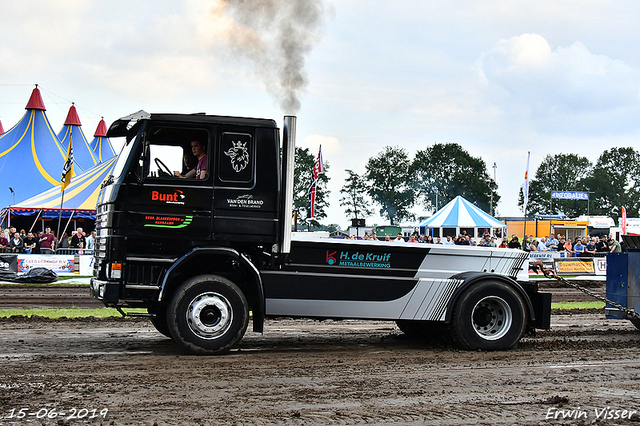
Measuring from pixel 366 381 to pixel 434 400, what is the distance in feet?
2.90

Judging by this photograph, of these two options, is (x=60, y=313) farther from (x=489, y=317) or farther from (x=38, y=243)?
(x=38, y=243)

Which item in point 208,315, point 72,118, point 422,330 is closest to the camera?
point 208,315

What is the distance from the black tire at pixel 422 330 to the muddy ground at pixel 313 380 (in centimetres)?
18

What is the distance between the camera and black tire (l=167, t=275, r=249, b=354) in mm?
7105

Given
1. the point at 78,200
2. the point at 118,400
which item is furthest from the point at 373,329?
the point at 78,200

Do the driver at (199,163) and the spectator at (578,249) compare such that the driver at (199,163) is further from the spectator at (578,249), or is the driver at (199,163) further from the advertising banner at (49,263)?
the spectator at (578,249)

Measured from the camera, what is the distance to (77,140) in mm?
37656

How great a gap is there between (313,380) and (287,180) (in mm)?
2415

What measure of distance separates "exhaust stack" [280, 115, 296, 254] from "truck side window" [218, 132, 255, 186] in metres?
0.38

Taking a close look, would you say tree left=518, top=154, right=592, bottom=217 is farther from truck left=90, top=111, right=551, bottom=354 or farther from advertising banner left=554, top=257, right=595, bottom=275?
truck left=90, top=111, right=551, bottom=354

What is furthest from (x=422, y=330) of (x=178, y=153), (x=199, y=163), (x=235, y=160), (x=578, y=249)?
(x=578, y=249)

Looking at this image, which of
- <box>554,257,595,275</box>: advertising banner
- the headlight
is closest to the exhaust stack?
the headlight

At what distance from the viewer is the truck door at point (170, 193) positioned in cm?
714

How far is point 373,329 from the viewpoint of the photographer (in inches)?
404
